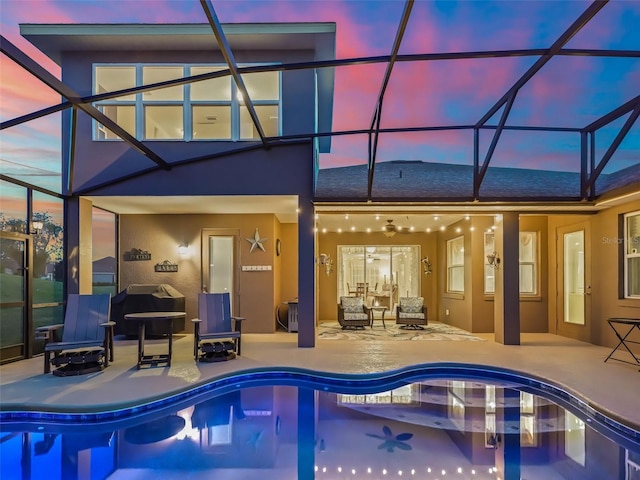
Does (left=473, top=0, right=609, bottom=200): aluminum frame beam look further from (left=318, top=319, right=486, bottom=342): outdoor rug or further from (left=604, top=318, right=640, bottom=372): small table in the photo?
(left=318, top=319, right=486, bottom=342): outdoor rug

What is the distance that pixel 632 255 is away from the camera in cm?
760

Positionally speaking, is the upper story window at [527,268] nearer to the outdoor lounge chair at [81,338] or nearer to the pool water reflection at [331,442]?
the pool water reflection at [331,442]

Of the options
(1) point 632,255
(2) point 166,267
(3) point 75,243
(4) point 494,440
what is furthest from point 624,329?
(3) point 75,243

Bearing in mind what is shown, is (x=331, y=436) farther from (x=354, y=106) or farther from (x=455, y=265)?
(x=455, y=265)

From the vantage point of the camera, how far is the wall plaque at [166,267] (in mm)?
9977

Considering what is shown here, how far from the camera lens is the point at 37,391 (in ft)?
16.5

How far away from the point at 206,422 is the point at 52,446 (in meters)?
1.46

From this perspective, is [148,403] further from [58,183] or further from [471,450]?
[58,183]

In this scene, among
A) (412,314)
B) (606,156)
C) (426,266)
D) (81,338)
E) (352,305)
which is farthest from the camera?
(426,266)

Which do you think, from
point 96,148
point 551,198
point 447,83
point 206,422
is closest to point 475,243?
point 551,198

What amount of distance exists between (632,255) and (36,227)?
1060 centimetres

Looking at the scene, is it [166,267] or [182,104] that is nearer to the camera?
[182,104]

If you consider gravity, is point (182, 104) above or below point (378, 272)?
above

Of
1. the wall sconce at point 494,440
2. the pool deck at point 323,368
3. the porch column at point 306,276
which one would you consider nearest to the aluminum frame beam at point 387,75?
the porch column at point 306,276
